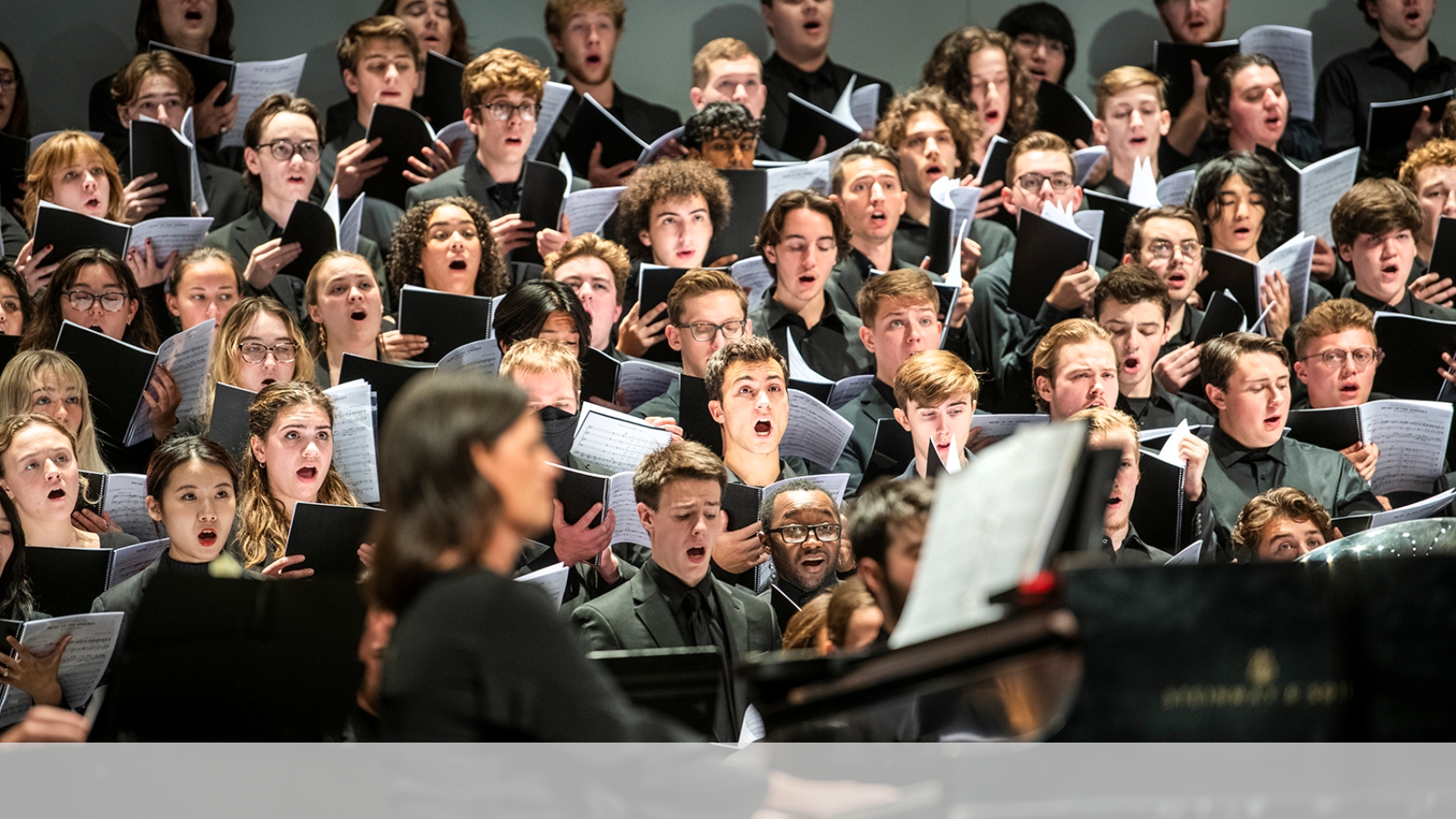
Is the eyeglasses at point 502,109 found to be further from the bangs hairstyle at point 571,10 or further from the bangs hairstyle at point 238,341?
the bangs hairstyle at point 238,341

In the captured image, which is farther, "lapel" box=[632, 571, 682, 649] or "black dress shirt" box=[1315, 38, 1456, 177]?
"black dress shirt" box=[1315, 38, 1456, 177]

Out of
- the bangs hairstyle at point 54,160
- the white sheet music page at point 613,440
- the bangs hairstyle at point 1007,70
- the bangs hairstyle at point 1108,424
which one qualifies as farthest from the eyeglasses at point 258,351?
the bangs hairstyle at point 1007,70

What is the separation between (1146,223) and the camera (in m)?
4.52

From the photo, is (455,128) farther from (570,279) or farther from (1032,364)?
(1032,364)

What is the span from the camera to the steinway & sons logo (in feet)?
4.73

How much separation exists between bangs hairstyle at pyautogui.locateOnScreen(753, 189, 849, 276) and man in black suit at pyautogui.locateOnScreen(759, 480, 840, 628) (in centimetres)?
109

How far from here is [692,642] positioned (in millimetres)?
3217

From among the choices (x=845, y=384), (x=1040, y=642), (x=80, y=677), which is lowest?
(x=80, y=677)

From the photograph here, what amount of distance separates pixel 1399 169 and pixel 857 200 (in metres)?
1.86

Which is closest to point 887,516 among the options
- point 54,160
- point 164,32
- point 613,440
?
point 613,440

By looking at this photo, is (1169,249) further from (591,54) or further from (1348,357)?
(591,54)

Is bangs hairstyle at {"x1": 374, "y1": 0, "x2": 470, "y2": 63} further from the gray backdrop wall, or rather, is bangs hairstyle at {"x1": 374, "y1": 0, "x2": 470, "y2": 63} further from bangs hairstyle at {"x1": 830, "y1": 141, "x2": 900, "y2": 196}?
bangs hairstyle at {"x1": 830, "y1": 141, "x2": 900, "y2": 196}

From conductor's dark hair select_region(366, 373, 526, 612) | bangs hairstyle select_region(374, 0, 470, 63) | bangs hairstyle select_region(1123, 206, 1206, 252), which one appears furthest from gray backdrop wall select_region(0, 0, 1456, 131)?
conductor's dark hair select_region(366, 373, 526, 612)
